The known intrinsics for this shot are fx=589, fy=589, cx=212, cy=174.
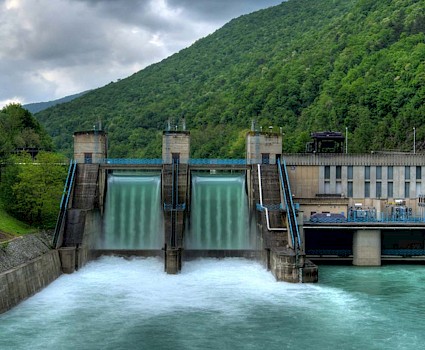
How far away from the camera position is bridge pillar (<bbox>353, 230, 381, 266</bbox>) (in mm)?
50688

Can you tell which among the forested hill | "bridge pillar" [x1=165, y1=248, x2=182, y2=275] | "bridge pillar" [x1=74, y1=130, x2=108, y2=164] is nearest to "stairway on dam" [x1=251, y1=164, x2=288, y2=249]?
"bridge pillar" [x1=165, y1=248, x2=182, y2=275]

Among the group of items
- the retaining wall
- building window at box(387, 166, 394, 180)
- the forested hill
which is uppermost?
the forested hill

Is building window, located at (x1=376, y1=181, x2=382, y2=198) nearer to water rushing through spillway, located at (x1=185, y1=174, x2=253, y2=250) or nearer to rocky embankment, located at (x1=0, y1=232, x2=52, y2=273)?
water rushing through spillway, located at (x1=185, y1=174, x2=253, y2=250)

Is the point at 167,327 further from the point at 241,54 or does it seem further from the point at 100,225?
the point at 241,54

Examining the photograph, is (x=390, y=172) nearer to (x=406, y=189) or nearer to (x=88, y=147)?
(x=406, y=189)

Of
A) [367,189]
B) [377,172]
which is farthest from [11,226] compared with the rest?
[377,172]

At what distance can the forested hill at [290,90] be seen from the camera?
97.6 meters

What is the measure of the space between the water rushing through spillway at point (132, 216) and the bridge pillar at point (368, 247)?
57.0 ft

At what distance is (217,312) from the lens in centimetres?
3566

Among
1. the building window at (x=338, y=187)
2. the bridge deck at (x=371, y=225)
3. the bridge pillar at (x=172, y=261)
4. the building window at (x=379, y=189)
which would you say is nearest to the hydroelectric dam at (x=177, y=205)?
the bridge deck at (x=371, y=225)

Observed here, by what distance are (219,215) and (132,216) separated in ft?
26.2

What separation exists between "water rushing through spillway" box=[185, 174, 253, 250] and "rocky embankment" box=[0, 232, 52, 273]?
13.4m

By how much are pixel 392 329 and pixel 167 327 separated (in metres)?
12.6

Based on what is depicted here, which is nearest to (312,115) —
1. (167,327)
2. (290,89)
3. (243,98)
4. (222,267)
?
(290,89)
